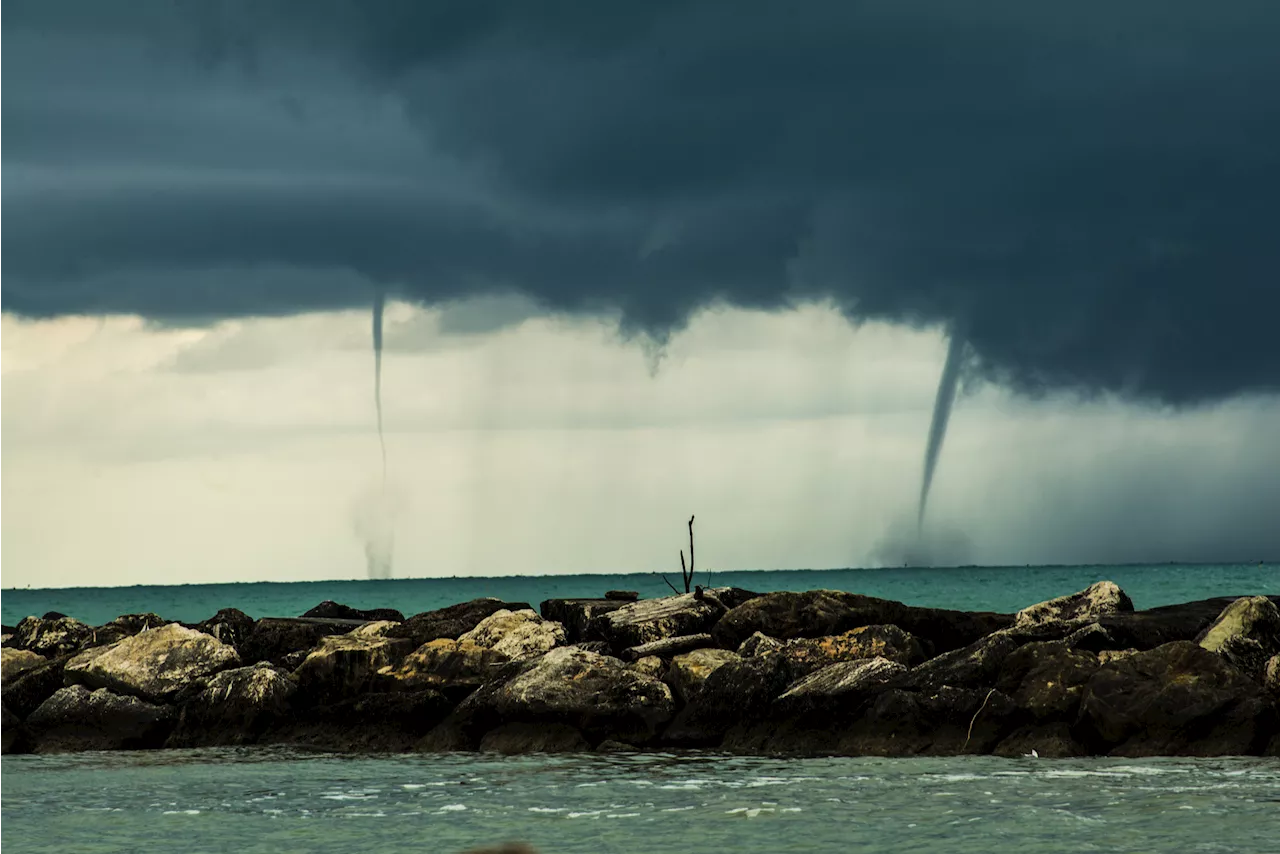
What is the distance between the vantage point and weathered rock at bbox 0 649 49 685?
30.1 metres

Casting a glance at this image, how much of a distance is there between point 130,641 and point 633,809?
14199mm

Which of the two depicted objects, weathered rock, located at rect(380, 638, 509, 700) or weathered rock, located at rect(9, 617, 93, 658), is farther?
weathered rock, located at rect(9, 617, 93, 658)

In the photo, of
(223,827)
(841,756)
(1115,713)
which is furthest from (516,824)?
(1115,713)

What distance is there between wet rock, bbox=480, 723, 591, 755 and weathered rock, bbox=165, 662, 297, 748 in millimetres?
4436

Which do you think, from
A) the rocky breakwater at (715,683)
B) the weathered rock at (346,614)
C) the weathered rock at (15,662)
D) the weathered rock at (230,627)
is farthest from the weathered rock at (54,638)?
the weathered rock at (346,614)

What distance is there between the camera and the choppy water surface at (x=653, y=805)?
16766 mm

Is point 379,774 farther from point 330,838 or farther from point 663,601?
point 663,601

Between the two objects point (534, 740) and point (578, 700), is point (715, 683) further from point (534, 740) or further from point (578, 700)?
point (534, 740)

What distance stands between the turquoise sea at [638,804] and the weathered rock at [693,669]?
7.18ft

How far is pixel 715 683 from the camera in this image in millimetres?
25062

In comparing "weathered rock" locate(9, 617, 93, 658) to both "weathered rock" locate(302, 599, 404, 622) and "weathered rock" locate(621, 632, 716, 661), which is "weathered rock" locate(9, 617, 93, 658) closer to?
"weathered rock" locate(302, 599, 404, 622)

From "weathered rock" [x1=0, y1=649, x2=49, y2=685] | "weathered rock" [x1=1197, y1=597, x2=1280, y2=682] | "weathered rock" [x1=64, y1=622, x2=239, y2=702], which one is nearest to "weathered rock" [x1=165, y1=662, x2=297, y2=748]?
"weathered rock" [x1=64, y1=622, x2=239, y2=702]

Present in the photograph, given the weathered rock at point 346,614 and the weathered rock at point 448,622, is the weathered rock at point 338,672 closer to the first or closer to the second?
the weathered rock at point 448,622

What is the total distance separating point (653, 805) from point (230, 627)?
60.8ft
